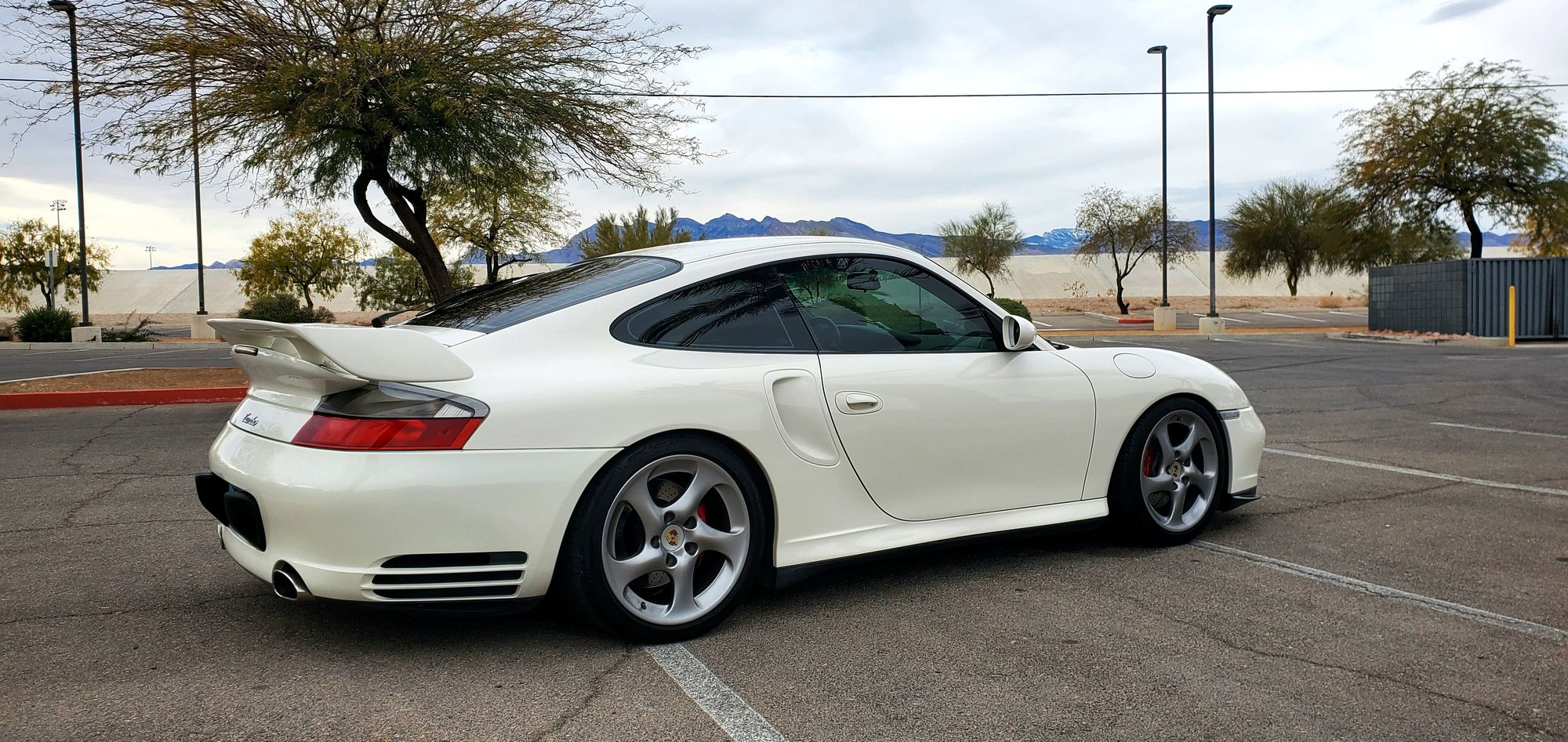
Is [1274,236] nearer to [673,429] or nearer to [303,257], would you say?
[303,257]

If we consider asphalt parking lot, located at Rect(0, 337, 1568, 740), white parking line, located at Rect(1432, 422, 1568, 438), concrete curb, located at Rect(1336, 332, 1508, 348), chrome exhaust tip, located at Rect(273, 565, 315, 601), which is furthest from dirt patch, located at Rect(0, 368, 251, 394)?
concrete curb, located at Rect(1336, 332, 1508, 348)

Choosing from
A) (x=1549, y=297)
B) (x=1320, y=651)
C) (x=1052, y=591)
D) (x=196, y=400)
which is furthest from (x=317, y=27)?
(x=1549, y=297)

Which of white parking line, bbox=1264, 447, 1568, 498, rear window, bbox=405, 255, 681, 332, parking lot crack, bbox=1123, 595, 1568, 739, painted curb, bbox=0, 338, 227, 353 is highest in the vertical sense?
rear window, bbox=405, 255, 681, 332

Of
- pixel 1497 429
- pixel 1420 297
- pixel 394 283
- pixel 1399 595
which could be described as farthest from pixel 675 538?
pixel 394 283

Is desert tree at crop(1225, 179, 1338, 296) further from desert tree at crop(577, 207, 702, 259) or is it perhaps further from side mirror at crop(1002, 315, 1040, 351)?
side mirror at crop(1002, 315, 1040, 351)

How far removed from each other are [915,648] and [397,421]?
173 cm

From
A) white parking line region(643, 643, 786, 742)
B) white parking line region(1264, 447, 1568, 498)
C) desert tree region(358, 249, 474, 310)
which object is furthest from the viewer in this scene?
desert tree region(358, 249, 474, 310)

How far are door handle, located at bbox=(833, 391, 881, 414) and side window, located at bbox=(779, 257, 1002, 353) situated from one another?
19 cm

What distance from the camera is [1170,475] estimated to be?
4.66 metres

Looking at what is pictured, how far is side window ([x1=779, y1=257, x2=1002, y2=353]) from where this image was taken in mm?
3988

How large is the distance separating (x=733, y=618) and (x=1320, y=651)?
74.4 inches

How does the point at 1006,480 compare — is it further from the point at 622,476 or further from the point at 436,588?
the point at 436,588

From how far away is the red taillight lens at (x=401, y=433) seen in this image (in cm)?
307

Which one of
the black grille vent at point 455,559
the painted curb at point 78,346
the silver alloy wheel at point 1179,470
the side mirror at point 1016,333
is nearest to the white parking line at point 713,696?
the black grille vent at point 455,559
